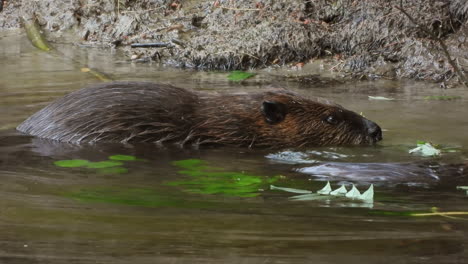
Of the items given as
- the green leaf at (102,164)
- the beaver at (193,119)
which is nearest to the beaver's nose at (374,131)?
the beaver at (193,119)

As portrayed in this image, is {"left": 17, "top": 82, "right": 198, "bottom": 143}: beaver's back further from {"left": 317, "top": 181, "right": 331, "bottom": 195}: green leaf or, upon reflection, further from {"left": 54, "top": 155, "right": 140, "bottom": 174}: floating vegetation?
{"left": 317, "top": 181, "right": 331, "bottom": 195}: green leaf

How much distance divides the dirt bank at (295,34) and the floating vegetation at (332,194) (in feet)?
13.5

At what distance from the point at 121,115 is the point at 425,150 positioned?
1924 mm

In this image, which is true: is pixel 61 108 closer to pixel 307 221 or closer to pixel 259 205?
pixel 259 205

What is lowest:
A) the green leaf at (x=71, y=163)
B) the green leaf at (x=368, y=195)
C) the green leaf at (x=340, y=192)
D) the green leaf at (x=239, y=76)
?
the green leaf at (x=71, y=163)

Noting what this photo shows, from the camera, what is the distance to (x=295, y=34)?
29.4ft

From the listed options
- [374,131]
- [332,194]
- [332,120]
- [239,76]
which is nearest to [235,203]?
[332,194]

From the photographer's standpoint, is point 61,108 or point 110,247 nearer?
point 110,247

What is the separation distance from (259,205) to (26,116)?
3241 mm

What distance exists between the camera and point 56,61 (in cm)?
938

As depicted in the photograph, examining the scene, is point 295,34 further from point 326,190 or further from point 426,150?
point 326,190

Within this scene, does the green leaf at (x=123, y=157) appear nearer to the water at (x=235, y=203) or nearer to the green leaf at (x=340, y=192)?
the water at (x=235, y=203)

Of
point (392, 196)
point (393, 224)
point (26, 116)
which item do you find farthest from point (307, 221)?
point (26, 116)

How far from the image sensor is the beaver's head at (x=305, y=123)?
5363mm
